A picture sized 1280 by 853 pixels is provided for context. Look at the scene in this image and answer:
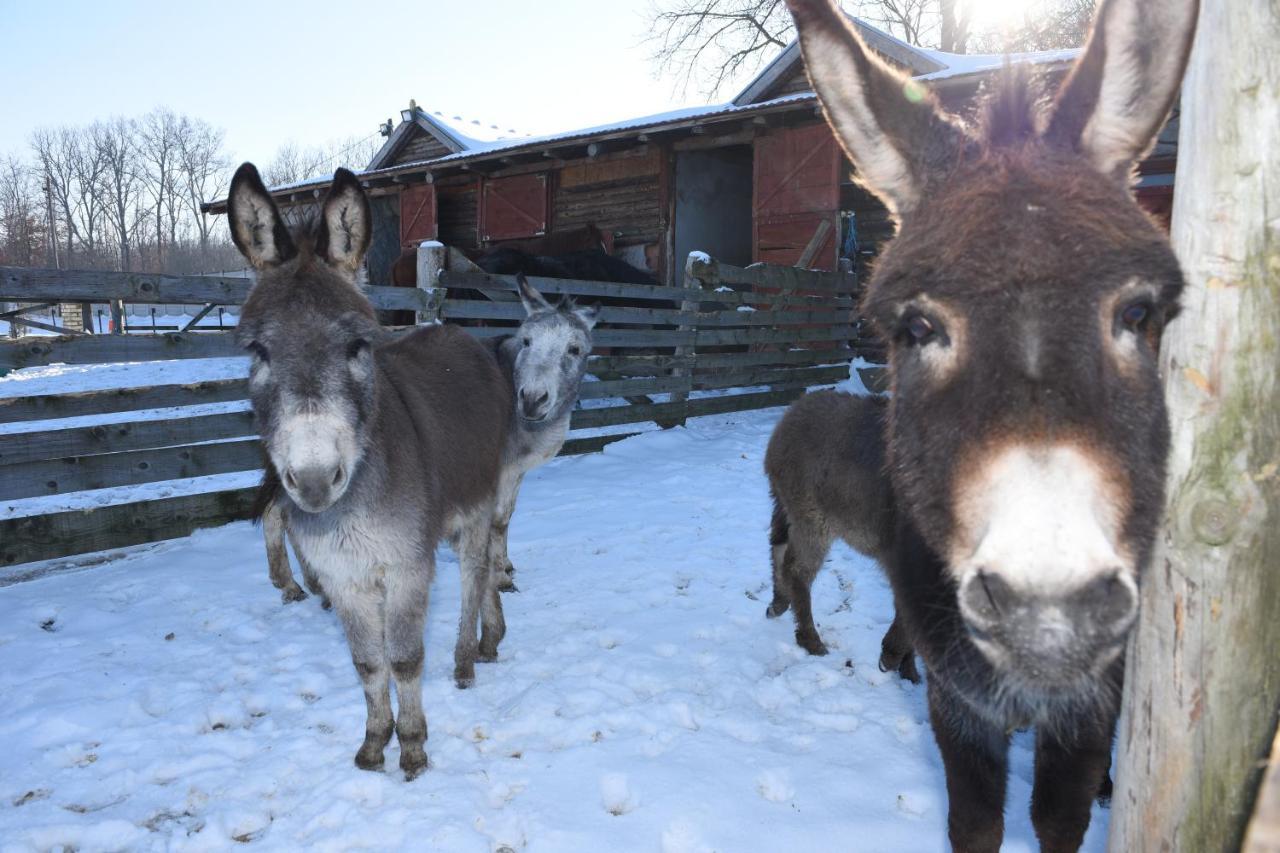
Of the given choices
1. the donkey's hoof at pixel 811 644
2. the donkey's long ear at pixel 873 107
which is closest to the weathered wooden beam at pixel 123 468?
the donkey's hoof at pixel 811 644

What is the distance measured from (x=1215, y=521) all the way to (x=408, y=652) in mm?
2958

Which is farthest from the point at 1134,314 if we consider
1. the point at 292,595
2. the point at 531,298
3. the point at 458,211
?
the point at 458,211

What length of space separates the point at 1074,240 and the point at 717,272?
9847mm

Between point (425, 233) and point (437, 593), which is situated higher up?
point (425, 233)

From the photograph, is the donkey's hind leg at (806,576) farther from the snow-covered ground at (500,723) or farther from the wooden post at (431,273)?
the wooden post at (431,273)

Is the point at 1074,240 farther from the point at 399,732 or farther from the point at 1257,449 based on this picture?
the point at 399,732

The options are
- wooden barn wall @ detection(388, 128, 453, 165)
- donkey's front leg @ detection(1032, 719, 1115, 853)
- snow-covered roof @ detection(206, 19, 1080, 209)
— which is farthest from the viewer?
wooden barn wall @ detection(388, 128, 453, 165)

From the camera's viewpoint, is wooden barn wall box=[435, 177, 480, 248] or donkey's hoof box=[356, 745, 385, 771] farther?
wooden barn wall box=[435, 177, 480, 248]

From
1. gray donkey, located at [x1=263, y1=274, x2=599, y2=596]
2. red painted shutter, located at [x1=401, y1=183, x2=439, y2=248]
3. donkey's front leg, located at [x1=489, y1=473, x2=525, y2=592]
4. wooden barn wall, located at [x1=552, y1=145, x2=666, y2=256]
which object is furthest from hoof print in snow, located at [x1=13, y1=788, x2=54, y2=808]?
red painted shutter, located at [x1=401, y1=183, x2=439, y2=248]

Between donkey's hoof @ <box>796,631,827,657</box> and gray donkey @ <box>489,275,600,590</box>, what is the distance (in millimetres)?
2100

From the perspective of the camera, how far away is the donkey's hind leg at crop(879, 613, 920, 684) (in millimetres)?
3723

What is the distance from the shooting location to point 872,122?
1724 millimetres

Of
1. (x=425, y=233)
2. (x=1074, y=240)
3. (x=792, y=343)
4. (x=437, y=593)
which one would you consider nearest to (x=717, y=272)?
(x=792, y=343)

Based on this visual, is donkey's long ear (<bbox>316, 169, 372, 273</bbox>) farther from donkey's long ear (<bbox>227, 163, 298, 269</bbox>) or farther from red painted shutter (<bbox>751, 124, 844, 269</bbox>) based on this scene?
red painted shutter (<bbox>751, 124, 844, 269</bbox>)
